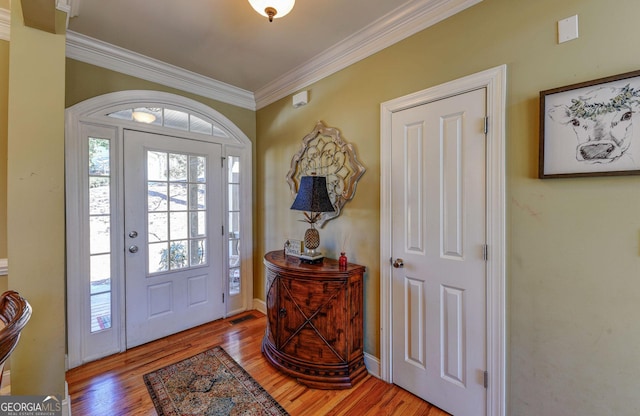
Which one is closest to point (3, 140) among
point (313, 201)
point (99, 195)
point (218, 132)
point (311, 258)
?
Result: point (99, 195)

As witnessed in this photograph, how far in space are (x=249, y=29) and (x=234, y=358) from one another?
262 centimetres

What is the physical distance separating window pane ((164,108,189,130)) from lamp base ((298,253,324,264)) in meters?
1.81

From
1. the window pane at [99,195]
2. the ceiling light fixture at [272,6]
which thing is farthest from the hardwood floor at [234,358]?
the ceiling light fixture at [272,6]

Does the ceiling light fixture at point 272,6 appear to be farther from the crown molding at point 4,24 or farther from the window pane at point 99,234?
the window pane at point 99,234

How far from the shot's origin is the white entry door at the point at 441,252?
1.58 m

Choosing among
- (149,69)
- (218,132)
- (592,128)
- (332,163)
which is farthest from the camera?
(218,132)

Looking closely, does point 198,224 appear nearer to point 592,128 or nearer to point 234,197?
point 234,197

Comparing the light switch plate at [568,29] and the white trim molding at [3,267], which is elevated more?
the light switch plate at [568,29]

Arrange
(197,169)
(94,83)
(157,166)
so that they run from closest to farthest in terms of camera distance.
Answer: (94,83) < (157,166) < (197,169)

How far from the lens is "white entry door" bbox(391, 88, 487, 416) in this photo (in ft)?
5.20

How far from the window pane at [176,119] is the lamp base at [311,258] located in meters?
1.81

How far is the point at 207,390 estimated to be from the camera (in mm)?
1916

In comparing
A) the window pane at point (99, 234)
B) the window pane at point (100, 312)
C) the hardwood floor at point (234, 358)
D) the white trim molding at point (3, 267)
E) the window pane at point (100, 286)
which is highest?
the window pane at point (99, 234)

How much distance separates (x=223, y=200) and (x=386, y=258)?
1.92 meters
